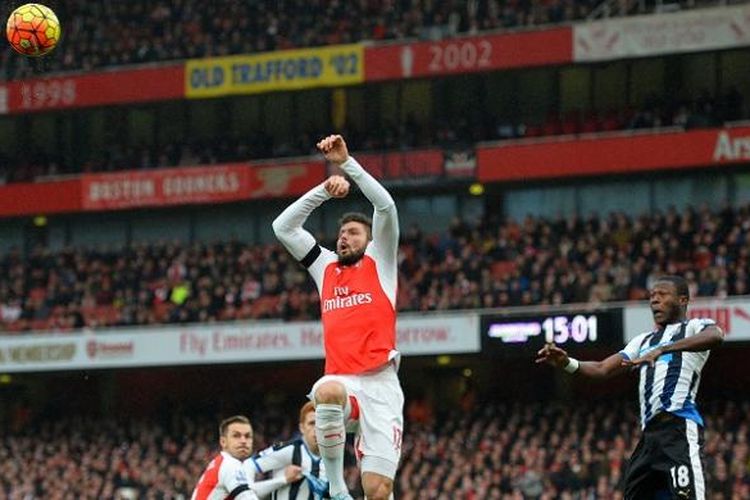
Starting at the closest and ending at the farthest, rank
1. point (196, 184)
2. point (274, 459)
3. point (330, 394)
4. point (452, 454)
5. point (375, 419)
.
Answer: point (330, 394)
point (375, 419)
point (274, 459)
point (452, 454)
point (196, 184)

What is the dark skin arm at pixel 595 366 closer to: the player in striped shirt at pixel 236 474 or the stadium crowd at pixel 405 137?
the player in striped shirt at pixel 236 474

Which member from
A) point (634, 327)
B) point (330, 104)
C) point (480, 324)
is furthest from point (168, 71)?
point (634, 327)

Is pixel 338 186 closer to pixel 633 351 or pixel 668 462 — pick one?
pixel 633 351

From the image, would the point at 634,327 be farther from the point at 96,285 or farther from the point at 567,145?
the point at 96,285

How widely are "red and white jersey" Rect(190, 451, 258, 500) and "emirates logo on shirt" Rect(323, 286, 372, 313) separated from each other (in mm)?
2380

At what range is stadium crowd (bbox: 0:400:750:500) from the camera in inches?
1149

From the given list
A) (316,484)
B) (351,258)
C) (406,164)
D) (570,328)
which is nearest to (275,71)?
(406,164)

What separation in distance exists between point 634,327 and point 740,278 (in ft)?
7.44

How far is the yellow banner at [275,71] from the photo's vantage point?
138 ft

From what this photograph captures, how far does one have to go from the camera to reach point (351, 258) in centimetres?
1240

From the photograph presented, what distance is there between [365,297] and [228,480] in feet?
8.81

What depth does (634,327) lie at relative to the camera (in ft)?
105

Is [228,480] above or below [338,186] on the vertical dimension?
below

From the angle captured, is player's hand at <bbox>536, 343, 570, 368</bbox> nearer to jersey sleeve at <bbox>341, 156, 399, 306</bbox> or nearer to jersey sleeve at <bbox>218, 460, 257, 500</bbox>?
jersey sleeve at <bbox>341, 156, 399, 306</bbox>
